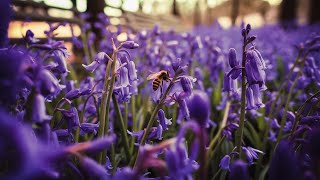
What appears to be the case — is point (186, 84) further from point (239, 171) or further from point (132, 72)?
point (239, 171)

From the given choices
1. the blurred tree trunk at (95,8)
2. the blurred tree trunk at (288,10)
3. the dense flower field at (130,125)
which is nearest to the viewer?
the dense flower field at (130,125)

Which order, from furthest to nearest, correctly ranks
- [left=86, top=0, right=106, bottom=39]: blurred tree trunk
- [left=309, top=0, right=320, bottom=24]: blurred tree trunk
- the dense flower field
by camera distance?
[left=309, top=0, right=320, bottom=24]: blurred tree trunk → [left=86, top=0, right=106, bottom=39]: blurred tree trunk → the dense flower field

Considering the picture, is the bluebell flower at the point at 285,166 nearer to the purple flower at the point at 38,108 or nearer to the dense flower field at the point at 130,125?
the dense flower field at the point at 130,125

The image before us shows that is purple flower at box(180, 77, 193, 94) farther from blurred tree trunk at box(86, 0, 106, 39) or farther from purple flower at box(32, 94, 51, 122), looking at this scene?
blurred tree trunk at box(86, 0, 106, 39)

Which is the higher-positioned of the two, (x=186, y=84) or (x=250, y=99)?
(x=186, y=84)

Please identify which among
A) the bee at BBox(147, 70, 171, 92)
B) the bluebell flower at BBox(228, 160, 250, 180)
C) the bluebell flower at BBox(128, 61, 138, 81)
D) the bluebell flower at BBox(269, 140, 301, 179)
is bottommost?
the bluebell flower at BBox(228, 160, 250, 180)

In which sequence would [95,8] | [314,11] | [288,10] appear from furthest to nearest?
[288,10], [314,11], [95,8]

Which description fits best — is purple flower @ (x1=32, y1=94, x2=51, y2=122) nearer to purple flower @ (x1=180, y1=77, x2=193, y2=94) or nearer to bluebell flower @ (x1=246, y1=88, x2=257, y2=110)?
purple flower @ (x1=180, y1=77, x2=193, y2=94)

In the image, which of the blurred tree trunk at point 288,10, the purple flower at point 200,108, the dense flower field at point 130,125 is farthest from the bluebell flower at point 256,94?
the blurred tree trunk at point 288,10

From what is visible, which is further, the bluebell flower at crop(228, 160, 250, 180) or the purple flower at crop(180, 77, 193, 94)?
the purple flower at crop(180, 77, 193, 94)

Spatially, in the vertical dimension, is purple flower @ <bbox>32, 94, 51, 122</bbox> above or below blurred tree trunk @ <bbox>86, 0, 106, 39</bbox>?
below

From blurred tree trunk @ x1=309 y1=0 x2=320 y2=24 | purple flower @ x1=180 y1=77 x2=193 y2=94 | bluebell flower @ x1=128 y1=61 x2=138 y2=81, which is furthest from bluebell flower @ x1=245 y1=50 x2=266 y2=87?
blurred tree trunk @ x1=309 y1=0 x2=320 y2=24

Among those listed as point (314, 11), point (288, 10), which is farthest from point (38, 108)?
point (288, 10)

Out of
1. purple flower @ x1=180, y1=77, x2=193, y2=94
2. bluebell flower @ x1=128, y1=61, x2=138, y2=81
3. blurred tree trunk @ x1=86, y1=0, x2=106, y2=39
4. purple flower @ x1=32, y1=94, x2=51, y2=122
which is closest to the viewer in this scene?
purple flower @ x1=32, y1=94, x2=51, y2=122
